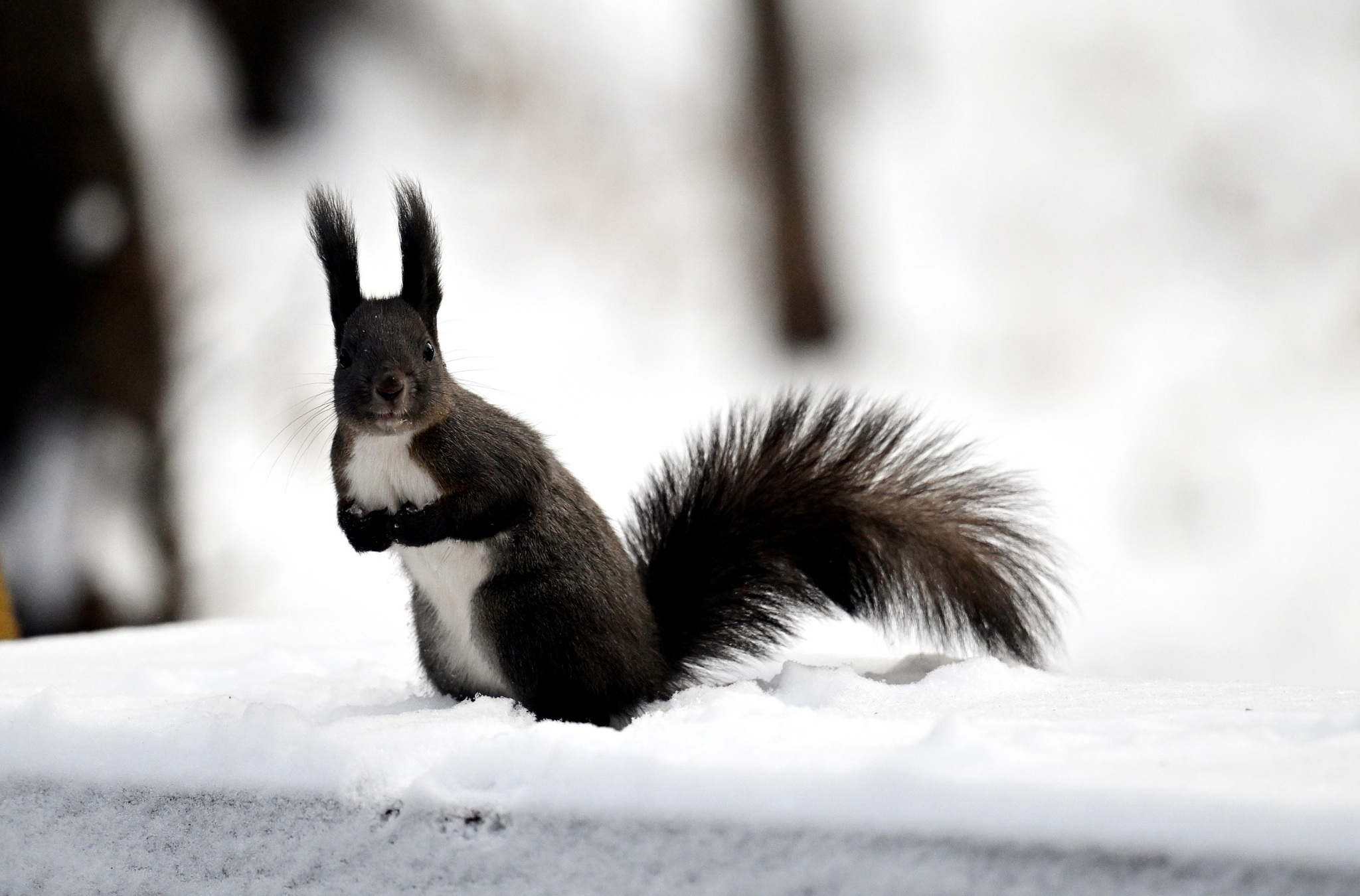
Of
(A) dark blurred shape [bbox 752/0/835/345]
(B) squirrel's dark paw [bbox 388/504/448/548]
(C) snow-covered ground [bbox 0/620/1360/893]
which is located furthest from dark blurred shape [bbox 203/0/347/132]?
(B) squirrel's dark paw [bbox 388/504/448/548]

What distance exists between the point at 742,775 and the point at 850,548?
0.61 m

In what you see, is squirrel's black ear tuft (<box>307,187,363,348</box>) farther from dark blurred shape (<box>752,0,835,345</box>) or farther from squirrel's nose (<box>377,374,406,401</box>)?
dark blurred shape (<box>752,0,835,345</box>)

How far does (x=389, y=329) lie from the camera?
4.19 ft

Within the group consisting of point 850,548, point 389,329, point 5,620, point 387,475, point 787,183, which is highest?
point 787,183

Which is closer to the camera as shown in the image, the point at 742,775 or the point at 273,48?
the point at 742,775

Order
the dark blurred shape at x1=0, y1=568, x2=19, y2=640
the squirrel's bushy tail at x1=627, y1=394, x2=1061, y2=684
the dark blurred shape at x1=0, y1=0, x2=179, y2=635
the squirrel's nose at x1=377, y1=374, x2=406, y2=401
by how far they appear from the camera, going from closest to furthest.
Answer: the squirrel's nose at x1=377, y1=374, x2=406, y2=401 → the squirrel's bushy tail at x1=627, y1=394, x2=1061, y2=684 → the dark blurred shape at x1=0, y1=568, x2=19, y2=640 → the dark blurred shape at x1=0, y1=0, x2=179, y2=635

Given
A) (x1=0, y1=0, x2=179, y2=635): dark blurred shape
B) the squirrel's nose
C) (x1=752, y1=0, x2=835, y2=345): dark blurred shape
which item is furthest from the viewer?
(x1=0, y1=0, x2=179, y2=635): dark blurred shape

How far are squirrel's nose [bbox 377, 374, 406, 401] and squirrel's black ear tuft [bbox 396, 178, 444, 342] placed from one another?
13cm

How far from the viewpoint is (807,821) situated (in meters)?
0.84

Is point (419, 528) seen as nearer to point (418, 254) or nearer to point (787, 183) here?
point (418, 254)

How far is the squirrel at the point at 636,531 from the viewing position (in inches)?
49.2

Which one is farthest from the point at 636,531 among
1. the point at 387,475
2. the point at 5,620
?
the point at 5,620

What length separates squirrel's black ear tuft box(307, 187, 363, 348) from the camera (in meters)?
1.31

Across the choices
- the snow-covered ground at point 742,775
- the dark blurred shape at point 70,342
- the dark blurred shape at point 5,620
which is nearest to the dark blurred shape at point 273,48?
the dark blurred shape at point 70,342
